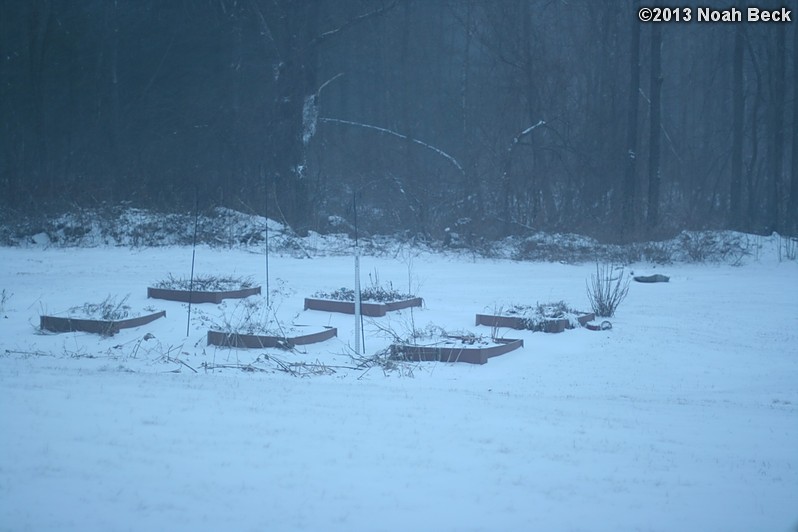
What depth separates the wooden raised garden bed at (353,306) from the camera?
11617mm

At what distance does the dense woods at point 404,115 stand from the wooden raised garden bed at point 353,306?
10.7 metres

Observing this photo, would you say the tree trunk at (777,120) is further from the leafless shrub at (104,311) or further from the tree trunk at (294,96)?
the leafless shrub at (104,311)

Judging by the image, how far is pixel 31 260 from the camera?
56.5ft

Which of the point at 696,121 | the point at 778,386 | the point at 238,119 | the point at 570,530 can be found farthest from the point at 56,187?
the point at 696,121

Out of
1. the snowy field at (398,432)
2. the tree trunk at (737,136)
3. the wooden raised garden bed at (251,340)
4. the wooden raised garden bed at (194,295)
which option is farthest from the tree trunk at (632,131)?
the wooden raised garden bed at (251,340)

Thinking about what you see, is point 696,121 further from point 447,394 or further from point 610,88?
point 447,394

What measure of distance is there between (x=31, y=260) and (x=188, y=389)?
39.1 feet

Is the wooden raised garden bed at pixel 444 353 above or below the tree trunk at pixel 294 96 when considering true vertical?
below

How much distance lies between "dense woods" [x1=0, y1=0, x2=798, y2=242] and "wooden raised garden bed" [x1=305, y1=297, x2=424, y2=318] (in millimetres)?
10675

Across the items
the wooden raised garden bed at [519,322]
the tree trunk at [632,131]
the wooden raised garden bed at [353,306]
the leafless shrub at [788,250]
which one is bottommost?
the wooden raised garden bed at [519,322]

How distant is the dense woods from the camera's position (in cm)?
2589

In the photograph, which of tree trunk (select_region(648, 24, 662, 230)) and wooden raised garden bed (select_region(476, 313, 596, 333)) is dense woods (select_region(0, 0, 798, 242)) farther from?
wooden raised garden bed (select_region(476, 313, 596, 333))

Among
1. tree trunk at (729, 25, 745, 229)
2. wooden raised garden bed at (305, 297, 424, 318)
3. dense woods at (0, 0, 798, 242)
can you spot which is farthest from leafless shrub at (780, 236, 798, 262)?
wooden raised garden bed at (305, 297, 424, 318)

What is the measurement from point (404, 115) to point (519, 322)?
23716 mm
